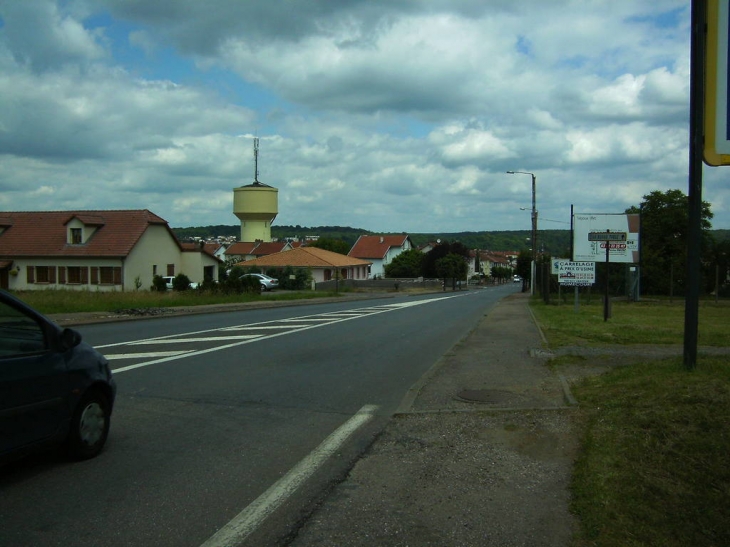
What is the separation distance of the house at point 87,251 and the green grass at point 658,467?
47.7 m

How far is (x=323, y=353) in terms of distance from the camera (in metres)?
13.9

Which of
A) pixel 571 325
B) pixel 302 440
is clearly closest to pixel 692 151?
pixel 302 440

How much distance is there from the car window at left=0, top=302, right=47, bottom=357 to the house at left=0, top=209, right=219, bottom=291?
4658cm

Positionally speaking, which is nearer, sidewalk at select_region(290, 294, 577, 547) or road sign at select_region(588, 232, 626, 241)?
sidewalk at select_region(290, 294, 577, 547)

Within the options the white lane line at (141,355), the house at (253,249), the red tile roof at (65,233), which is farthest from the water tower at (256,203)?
the white lane line at (141,355)

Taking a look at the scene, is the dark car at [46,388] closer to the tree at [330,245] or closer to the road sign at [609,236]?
the road sign at [609,236]

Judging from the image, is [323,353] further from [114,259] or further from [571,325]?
[114,259]

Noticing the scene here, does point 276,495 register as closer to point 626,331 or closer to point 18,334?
point 18,334

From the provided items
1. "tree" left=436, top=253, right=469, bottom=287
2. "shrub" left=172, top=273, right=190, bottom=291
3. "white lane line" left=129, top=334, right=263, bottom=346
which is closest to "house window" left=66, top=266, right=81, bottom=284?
"shrub" left=172, top=273, right=190, bottom=291

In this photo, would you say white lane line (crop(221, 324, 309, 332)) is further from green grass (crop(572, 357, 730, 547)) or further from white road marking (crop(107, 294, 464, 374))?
green grass (crop(572, 357, 730, 547))

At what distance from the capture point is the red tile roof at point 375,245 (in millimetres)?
123875

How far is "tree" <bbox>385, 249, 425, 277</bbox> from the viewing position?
376ft

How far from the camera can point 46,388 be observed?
566cm

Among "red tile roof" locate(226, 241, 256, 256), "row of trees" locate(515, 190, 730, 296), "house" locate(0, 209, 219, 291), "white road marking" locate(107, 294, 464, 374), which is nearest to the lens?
"white road marking" locate(107, 294, 464, 374)
